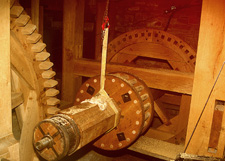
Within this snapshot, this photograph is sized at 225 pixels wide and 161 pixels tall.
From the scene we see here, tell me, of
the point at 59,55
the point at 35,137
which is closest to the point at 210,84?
the point at 35,137

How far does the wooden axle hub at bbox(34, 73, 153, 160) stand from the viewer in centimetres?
146

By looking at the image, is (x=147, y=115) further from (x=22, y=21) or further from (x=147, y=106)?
(x=22, y=21)

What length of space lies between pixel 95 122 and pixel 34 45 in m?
1.08

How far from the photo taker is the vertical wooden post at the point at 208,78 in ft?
5.13

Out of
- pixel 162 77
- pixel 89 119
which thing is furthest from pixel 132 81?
pixel 89 119

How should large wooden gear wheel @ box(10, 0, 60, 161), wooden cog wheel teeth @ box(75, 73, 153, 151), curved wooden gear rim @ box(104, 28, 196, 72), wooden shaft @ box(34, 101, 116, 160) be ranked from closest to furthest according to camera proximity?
wooden shaft @ box(34, 101, 116, 160), wooden cog wheel teeth @ box(75, 73, 153, 151), large wooden gear wheel @ box(10, 0, 60, 161), curved wooden gear rim @ box(104, 28, 196, 72)

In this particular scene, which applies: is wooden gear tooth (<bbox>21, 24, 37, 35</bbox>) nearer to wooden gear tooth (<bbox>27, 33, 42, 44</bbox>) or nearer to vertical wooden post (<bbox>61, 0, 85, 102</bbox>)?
wooden gear tooth (<bbox>27, 33, 42, 44</bbox>)

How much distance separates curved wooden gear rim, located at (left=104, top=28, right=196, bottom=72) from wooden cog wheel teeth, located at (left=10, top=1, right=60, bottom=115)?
1.87 m

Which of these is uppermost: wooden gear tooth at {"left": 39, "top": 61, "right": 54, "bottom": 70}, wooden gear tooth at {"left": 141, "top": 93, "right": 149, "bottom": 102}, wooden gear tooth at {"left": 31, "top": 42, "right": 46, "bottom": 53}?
wooden gear tooth at {"left": 31, "top": 42, "right": 46, "bottom": 53}

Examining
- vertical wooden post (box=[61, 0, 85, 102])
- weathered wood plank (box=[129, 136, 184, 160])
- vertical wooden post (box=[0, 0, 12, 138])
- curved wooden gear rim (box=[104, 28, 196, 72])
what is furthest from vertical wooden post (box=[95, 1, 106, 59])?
vertical wooden post (box=[0, 0, 12, 138])

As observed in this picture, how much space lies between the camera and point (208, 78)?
1640 millimetres

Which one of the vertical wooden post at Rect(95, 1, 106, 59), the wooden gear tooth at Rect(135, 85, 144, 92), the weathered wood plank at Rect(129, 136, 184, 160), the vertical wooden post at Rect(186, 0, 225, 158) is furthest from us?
the vertical wooden post at Rect(95, 1, 106, 59)

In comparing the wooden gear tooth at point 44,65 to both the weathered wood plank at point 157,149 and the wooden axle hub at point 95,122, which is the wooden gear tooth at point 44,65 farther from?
the weathered wood plank at point 157,149

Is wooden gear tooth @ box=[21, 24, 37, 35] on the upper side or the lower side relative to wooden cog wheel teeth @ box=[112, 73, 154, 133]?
upper
